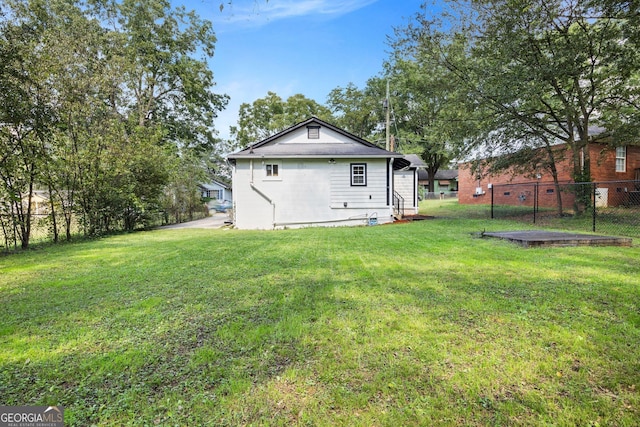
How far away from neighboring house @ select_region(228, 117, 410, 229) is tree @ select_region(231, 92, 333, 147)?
2099 cm

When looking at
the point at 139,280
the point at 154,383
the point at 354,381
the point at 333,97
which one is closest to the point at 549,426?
the point at 354,381

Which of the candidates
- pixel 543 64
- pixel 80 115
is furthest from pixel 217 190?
pixel 543 64

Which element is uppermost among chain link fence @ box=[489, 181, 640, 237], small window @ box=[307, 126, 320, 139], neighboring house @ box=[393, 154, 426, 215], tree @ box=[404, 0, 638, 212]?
tree @ box=[404, 0, 638, 212]

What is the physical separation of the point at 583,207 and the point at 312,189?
11.6 metres

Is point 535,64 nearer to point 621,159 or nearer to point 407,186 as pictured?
point 407,186

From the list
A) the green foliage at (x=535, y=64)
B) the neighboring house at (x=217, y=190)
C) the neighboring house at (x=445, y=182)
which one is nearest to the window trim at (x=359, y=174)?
the green foliage at (x=535, y=64)

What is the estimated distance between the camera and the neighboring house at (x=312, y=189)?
44.0ft

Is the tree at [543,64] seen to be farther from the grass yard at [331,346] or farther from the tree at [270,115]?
the tree at [270,115]

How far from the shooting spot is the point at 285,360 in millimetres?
2268

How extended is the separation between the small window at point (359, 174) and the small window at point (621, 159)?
52.0 ft

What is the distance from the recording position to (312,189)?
13.6m

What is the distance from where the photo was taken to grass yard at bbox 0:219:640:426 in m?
1.75

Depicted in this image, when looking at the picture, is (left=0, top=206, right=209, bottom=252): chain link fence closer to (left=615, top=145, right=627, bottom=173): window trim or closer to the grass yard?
the grass yard

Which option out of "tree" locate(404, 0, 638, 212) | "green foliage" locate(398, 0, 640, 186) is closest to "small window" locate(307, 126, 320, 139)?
"green foliage" locate(398, 0, 640, 186)
